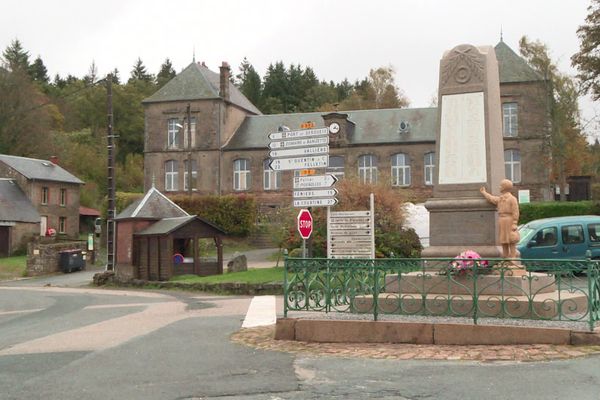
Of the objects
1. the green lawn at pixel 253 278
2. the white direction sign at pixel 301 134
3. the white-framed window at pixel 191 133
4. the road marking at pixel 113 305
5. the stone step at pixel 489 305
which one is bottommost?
the road marking at pixel 113 305

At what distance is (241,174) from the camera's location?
171 ft

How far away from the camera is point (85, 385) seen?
281 inches

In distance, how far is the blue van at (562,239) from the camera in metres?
20.9

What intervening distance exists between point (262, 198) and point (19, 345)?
136 feet

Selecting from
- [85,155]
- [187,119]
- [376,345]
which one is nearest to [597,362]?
[376,345]

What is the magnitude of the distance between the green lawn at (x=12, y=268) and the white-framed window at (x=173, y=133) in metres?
15.5

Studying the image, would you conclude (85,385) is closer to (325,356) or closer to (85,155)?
(325,356)

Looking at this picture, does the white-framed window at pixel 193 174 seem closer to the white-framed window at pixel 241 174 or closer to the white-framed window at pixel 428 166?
the white-framed window at pixel 241 174

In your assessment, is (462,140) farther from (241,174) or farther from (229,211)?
(241,174)

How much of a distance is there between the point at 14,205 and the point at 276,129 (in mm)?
20392

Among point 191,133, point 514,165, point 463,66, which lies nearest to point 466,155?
point 463,66

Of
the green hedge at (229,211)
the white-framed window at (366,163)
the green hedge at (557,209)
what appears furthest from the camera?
the white-framed window at (366,163)

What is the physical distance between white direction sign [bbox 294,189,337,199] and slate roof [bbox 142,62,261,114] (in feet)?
127

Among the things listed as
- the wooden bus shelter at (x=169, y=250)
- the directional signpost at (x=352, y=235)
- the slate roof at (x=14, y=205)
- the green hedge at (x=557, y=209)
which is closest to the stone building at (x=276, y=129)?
the slate roof at (x=14, y=205)
